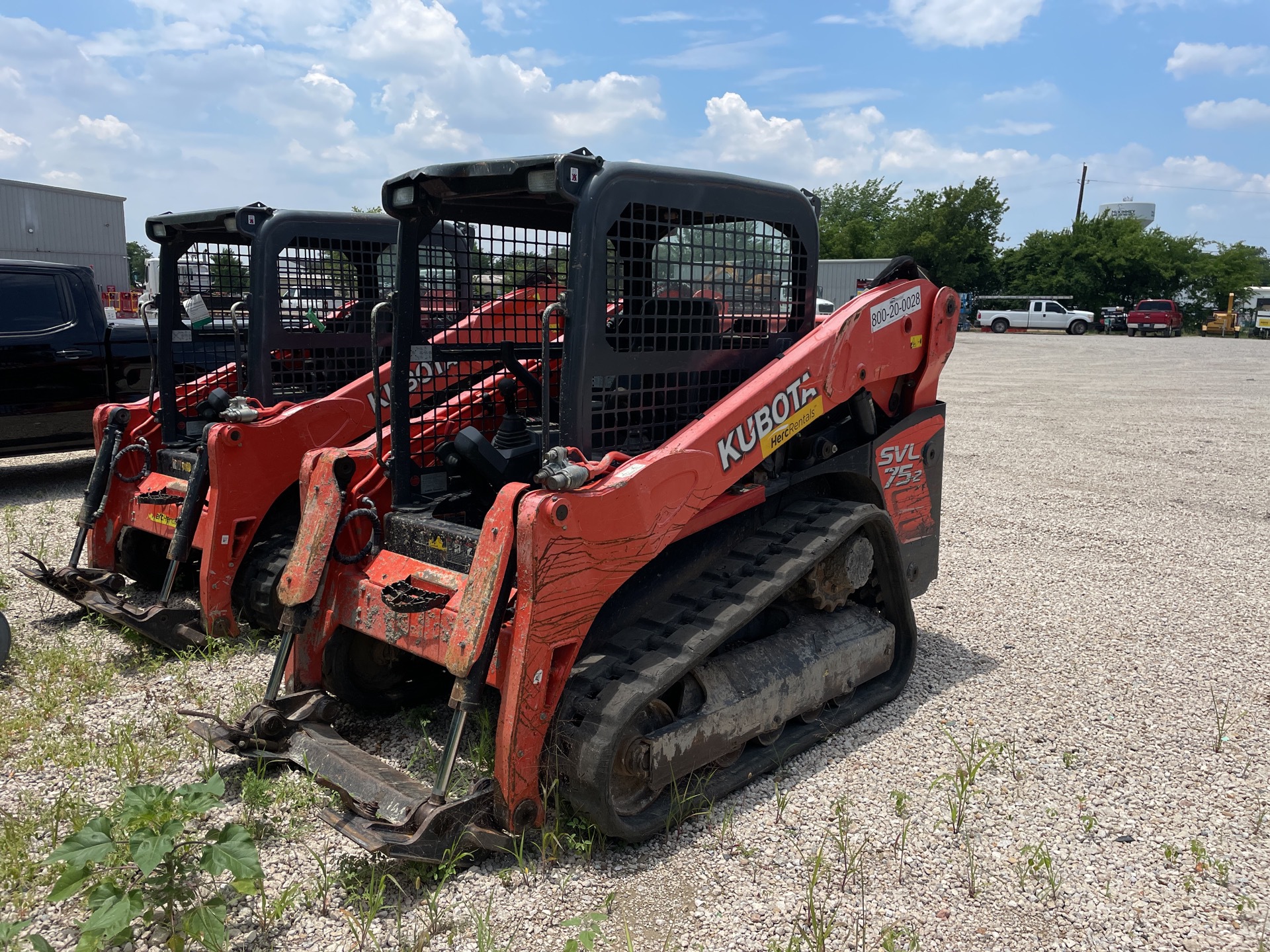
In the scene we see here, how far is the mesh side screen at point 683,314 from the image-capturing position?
3.67 m

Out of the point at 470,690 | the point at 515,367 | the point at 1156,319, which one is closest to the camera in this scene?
the point at 470,690

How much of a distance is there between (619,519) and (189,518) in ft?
10.1

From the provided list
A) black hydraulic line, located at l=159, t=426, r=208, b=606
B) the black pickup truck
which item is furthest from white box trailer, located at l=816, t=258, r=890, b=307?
black hydraulic line, located at l=159, t=426, r=208, b=606

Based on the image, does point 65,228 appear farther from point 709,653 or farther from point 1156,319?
point 1156,319

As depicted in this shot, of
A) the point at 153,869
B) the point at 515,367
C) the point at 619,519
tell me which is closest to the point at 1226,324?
the point at 515,367

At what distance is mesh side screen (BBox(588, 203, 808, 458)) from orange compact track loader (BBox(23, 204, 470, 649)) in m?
1.12

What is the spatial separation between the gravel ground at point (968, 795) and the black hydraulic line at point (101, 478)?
53 cm

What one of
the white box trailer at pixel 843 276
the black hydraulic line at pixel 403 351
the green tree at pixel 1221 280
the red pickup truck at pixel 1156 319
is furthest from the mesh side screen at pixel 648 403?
the green tree at pixel 1221 280

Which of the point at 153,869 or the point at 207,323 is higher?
the point at 207,323

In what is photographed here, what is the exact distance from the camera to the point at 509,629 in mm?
3248

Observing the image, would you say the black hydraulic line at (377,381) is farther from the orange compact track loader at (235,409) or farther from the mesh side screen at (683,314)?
the mesh side screen at (683,314)

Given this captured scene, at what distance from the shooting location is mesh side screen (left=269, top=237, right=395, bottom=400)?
5934 millimetres

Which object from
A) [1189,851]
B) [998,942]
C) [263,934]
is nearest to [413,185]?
[263,934]

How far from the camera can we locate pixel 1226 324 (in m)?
46.7
